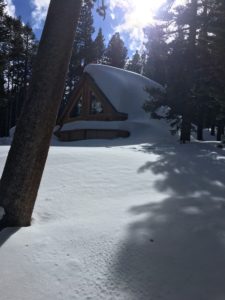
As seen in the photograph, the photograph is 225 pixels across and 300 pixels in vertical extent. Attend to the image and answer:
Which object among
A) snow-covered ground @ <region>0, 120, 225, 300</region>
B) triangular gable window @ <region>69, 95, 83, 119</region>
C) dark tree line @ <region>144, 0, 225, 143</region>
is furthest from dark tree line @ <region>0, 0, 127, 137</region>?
snow-covered ground @ <region>0, 120, 225, 300</region>

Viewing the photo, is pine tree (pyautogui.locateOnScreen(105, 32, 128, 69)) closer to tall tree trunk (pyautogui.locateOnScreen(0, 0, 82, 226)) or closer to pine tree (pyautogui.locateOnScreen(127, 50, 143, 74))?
pine tree (pyautogui.locateOnScreen(127, 50, 143, 74))

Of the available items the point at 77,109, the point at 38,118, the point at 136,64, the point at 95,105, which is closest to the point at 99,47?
the point at 136,64

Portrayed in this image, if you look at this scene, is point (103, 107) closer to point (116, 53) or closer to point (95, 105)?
point (95, 105)

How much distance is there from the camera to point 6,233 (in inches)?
161

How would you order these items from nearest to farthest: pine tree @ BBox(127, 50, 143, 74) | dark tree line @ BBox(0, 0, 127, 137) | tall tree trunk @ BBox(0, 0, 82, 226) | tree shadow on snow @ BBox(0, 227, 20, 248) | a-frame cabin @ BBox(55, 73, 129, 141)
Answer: tree shadow on snow @ BBox(0, 227, 20, 248) → tall tree trunk @ BBox(0, 0, 82, 226) → a-frame cabin @ BBox(55, 73, 129, 141) → dark tree line @ BBox(0, 0, 127, 137) → pine tree @ BBox(127, 50, 143, 74)

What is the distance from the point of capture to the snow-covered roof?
25.3 m

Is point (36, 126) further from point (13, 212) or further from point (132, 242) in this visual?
point (132, 242)

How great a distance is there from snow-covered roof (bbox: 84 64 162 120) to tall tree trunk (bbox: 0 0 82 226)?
65.8ft

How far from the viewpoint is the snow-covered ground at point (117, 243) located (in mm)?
2926

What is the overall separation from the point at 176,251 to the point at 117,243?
2.11 ft

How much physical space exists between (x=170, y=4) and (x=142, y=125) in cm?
788

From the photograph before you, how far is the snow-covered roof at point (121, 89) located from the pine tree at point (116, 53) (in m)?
26.5

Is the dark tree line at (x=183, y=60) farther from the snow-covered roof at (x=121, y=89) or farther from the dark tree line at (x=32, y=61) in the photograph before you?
the dark tree line at (x=32, y=61)

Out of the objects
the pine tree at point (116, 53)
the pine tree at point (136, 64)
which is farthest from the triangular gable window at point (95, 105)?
the pine tree at point (136, 64)
